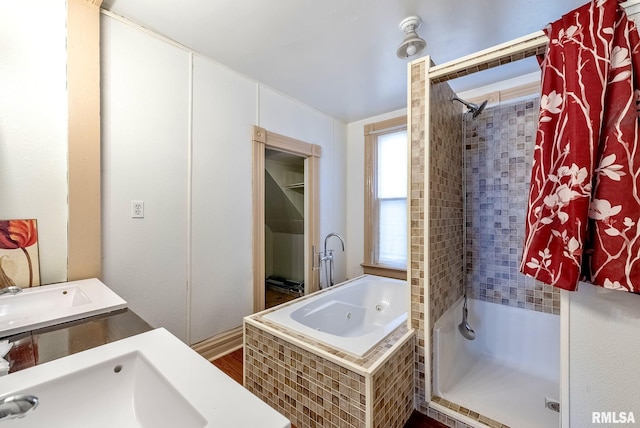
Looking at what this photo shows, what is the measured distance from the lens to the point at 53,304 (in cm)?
118

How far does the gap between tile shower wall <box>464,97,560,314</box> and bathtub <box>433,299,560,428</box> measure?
0.44ft

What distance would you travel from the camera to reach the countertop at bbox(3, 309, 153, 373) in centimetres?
68

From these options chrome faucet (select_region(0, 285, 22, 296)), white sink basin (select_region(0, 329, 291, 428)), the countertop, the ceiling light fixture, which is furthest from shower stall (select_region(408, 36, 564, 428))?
chrome faucet (select_region(0, 285, 22, 296))

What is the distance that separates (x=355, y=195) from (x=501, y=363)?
2172mm

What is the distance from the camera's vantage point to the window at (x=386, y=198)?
117 inches

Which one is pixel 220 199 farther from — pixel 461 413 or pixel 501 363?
pixel 501 363

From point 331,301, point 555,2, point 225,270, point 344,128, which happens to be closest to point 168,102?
point 225,270

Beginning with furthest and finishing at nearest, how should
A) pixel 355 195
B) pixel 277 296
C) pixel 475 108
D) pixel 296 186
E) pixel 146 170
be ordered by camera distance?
pixel 277 296 < pixel 296 186 < pixel 355 195 < pixel 475 108 < pixel 146 170

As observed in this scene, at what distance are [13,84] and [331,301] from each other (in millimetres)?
2250

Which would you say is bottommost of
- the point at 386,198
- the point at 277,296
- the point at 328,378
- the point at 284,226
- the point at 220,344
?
the point at 277,296

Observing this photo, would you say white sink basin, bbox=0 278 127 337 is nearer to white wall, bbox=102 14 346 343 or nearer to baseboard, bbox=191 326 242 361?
white wall, bbox=102 14 346 343

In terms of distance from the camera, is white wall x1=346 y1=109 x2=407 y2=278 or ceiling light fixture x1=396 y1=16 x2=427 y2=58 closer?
ceiling light fixture x1=396 y1=16 x2=427 y2=58

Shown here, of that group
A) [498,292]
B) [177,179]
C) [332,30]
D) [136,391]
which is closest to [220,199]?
[177,179]

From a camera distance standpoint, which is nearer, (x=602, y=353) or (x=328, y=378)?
(x=602, y=353)
